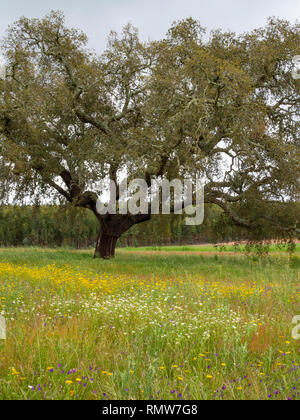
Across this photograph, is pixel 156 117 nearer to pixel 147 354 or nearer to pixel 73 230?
pixel 147 354

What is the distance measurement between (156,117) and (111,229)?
7.96 meters

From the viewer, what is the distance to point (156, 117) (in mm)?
15586

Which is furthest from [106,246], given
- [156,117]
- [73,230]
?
[73,230]

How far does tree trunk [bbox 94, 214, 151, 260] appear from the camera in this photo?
2083 centimetres

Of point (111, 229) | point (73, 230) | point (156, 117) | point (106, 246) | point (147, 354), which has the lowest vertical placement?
point (147, 354)

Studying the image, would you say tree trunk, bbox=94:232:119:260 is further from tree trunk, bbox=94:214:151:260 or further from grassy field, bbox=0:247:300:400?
grassy field, bbox=0:247:300:400

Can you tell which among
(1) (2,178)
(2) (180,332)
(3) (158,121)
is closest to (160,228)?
(3) (158,121)

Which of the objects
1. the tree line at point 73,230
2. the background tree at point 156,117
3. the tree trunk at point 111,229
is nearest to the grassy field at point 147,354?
the background tree at point 156,117

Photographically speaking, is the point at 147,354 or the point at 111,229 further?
the point at 111,229

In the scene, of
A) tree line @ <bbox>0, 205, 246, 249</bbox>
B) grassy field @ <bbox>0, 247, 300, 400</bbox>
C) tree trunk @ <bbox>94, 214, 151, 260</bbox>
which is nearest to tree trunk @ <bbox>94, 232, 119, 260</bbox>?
tree trunk @ <bbox>94, 214, 151, 260</bbox>

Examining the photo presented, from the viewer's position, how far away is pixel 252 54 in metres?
17.2

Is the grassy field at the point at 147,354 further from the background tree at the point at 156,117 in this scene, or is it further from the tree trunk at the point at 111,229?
the tree trunk at the point at 111,229

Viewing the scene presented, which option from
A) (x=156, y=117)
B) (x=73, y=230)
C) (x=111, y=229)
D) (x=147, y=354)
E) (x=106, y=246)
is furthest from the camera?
(x=73, y=230)
